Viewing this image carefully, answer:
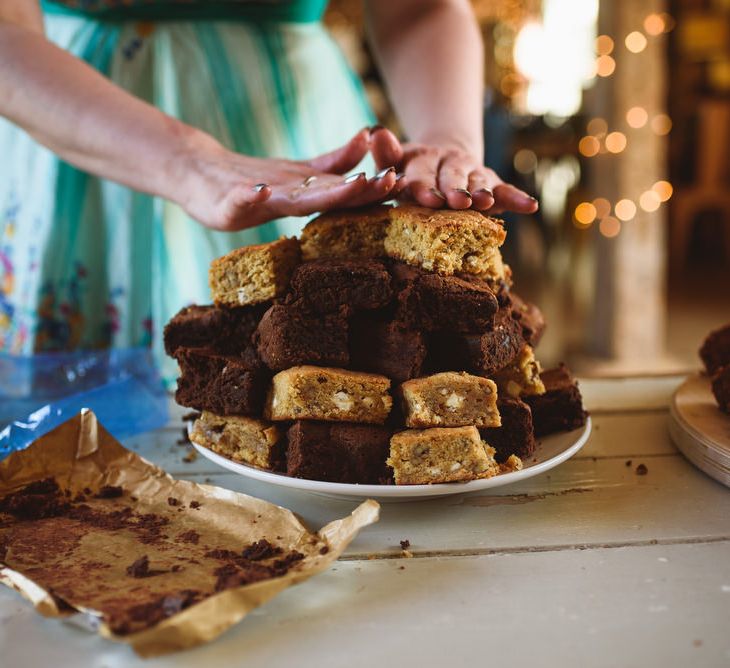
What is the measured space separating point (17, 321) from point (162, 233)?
15.8 inches

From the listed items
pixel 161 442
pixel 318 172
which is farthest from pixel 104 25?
pixel 161 442

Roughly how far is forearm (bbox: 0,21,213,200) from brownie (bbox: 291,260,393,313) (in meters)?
0.50

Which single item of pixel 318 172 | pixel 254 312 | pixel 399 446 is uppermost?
pixel 318 172

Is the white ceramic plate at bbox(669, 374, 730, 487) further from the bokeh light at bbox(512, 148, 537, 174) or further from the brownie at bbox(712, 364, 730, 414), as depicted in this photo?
the bokeh light at bbox(512, 148, 537, 174)

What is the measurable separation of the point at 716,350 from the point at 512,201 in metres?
0.44

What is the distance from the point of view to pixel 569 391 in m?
1.13

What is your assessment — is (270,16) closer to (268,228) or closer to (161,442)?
(268,228)

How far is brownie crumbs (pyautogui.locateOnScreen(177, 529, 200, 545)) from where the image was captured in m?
0.89

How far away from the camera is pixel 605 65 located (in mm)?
3980

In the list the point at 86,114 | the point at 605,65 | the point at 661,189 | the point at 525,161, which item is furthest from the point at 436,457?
the point at 525,161

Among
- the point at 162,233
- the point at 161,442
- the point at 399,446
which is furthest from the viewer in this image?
the point at 162,233

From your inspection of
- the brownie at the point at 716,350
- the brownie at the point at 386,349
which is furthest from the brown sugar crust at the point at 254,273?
the brownie at the point at 716,350

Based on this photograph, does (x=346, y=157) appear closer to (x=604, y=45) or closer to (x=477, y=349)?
(x=477, y=349)

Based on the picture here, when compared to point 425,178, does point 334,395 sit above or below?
below
